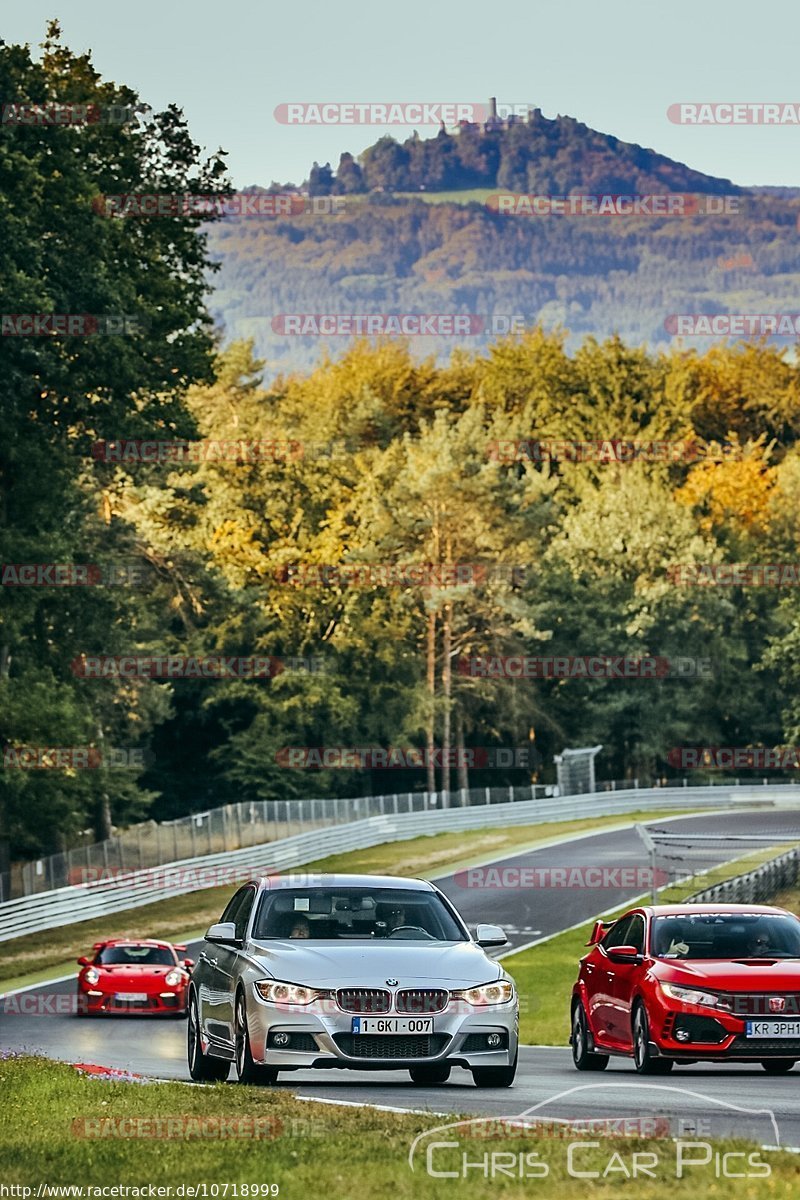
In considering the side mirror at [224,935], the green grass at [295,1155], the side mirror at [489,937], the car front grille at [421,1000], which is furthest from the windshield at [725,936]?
the green grass at [295,1155]

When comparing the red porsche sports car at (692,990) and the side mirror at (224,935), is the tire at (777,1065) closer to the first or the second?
the red porsche sports car at (692,990)

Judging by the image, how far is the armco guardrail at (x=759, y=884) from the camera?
43763 millimetres

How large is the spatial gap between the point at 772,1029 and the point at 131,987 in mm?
16913

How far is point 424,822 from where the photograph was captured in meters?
76.0

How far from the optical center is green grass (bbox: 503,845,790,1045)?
32406mm

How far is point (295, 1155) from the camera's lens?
10539 mm

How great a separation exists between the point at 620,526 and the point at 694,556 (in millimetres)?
4052

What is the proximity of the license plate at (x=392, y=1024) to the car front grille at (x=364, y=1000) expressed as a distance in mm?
61

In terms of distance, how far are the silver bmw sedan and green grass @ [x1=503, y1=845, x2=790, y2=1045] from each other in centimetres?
1306

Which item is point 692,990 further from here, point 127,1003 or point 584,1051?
point 127,1003

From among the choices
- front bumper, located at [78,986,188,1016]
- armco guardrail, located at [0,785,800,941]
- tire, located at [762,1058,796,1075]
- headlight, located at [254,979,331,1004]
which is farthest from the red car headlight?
armco guardrail, located at [0,785,800,941]

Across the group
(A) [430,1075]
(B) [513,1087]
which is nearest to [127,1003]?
(A) [430,1075]

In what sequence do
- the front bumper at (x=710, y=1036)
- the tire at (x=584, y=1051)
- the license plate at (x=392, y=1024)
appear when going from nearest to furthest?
the license plate at (x=392, y=1024), the front bumper at (x=710, y=1036), the tire at (x=584, y=1051)

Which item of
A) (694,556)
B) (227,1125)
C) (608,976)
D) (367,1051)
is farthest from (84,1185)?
(694,556)
